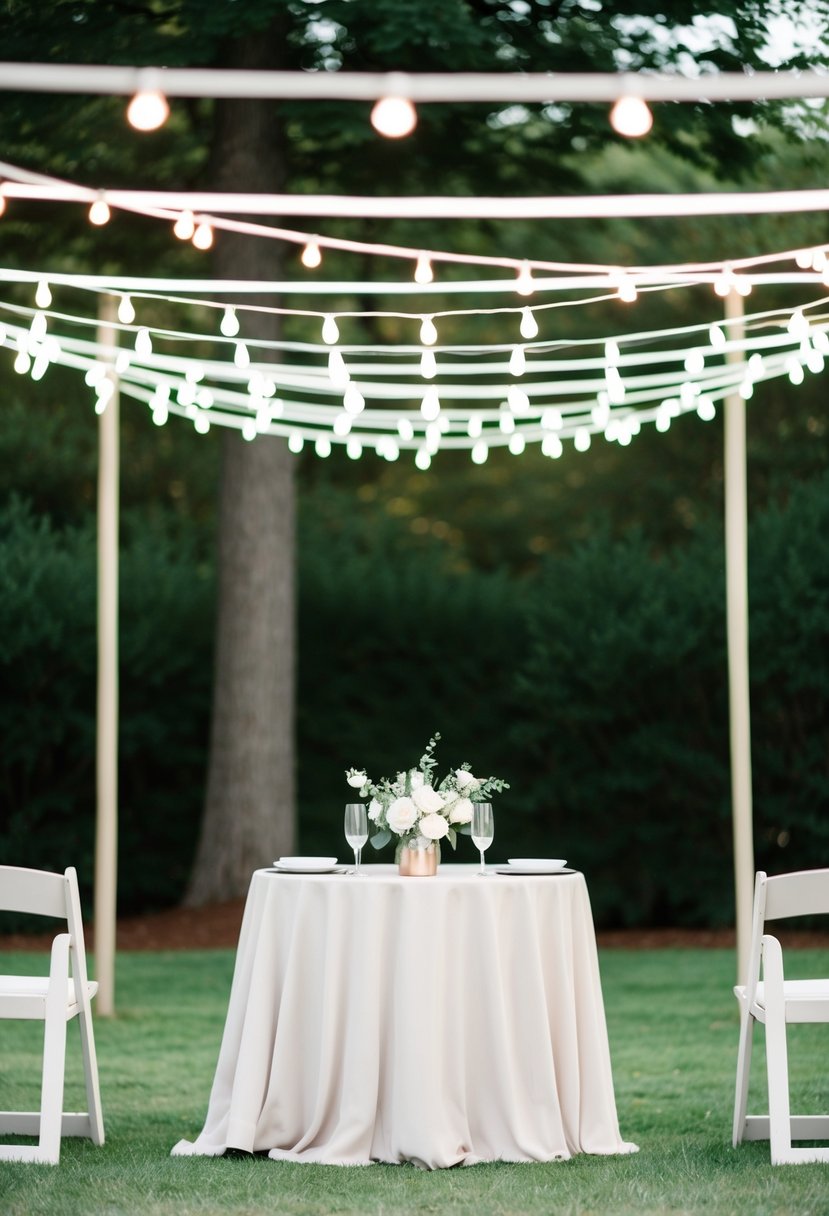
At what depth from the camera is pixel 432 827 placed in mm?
Result: 4336

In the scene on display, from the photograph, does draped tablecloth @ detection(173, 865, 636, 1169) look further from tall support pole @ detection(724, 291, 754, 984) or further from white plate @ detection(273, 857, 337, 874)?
tall support pole @ detection(724, 291, 754, 984)

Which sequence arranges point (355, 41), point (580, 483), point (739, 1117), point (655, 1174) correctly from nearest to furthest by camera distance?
point (655, 1174)
point (739, 1117)
point (355, 41)
point (580, 483)

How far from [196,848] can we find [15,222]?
4396mm

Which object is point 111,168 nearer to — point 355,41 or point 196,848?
Answer: point 355,41

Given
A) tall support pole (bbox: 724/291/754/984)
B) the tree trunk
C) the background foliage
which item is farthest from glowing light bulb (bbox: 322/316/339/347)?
the tree trunk

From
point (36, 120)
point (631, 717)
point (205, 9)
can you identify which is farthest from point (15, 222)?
point (631, 717)

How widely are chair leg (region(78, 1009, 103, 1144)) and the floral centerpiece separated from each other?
0.99 meters

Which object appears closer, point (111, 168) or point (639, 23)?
point (639, 23)

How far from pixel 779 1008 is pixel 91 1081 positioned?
1914 mm

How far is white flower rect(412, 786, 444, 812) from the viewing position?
14.3ft

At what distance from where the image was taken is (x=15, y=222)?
1048 centimetres

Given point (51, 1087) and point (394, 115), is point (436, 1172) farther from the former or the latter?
point (394, 115)

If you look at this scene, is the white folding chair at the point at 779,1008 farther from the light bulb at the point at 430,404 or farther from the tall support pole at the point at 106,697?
the tall support pole at the point at 106,697

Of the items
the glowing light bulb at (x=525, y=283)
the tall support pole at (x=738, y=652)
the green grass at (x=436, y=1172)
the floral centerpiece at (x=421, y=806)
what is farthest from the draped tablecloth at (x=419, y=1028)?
the tall support pole at (x=738, y=652)
